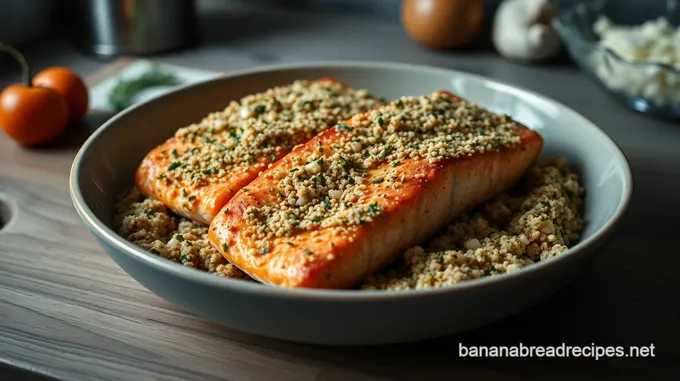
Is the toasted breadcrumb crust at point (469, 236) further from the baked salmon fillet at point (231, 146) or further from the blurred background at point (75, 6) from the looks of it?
the blurred background at point (75, 6)

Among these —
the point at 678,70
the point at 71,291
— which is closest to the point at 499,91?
the point at 678,70

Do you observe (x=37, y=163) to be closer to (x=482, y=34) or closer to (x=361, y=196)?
(x=361, y=196)

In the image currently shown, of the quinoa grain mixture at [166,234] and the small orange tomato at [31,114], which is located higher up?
the quinoa grain mixture at [166,234]

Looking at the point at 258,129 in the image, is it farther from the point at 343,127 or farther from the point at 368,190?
the point at 368,190

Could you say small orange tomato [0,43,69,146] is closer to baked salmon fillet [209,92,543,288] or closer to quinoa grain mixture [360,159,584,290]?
baked salmon fillet [209,92,543,288]

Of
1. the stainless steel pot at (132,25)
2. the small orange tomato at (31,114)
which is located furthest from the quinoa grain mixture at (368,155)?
the stainless steel pot at (132,25)

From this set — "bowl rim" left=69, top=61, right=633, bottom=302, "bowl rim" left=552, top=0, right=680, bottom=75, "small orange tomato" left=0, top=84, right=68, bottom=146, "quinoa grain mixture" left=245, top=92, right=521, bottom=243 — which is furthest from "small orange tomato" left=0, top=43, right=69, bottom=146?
"bowl rim" left=552, top=0, right=680, bottom=75

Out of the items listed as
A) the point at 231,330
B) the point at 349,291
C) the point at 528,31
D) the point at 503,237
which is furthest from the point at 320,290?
the point at 528,31
